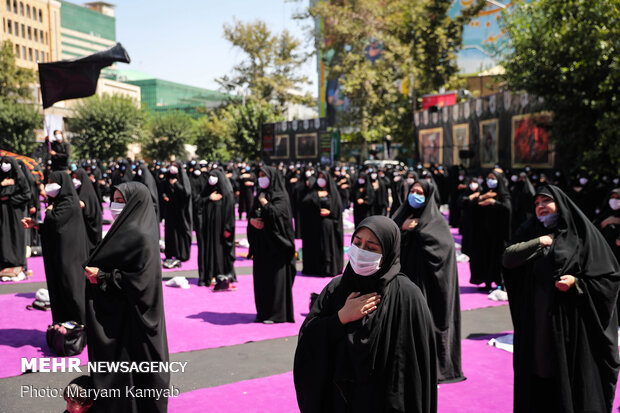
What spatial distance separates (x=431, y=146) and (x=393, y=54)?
6.91 m

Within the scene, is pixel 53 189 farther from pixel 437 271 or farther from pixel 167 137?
pixel 167 137

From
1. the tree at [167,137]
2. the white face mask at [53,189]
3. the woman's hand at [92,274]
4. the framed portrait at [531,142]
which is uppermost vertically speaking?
the tree at [167,137]

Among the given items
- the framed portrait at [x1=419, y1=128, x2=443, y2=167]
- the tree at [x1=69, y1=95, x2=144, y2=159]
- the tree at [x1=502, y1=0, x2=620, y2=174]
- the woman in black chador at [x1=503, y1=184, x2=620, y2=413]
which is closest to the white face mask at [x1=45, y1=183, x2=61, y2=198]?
the woman in black chador at [x1=503, y1=184, x2=620, y2=413]

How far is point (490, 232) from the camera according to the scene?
8.91 metres

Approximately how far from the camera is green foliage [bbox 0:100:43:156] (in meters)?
40.7

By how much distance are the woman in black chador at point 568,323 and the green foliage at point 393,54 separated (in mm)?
26970

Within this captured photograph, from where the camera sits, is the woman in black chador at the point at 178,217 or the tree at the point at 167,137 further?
the tree at the point at 167,137

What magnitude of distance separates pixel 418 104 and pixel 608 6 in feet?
65.8

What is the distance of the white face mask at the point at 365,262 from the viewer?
8.55 feet

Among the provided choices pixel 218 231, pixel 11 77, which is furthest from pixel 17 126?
pixel 218 231

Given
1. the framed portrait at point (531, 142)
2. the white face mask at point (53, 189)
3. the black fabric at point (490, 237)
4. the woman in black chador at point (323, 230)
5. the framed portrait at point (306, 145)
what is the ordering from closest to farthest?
the white face mask at point (53, 189) → the black fabric at point (490, 237) → the woman in black chador at point (323, 230) → the framed portrait at point (531, 142) → the framed portrait at point (306, 145)

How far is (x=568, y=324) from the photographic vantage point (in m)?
3.72

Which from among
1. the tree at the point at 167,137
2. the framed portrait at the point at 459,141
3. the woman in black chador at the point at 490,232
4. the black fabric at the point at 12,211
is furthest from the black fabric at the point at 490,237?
the tree at the point at 167,137

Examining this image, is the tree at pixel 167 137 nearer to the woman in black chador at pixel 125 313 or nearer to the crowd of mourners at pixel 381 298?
the crowd of mourners at pixel 381 298
